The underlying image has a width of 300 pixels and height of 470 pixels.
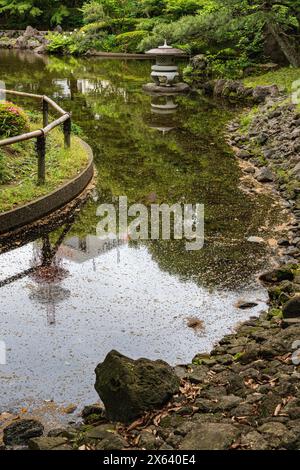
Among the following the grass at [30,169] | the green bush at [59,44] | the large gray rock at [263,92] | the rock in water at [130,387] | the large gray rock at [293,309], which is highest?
the rock in water at [130,387]

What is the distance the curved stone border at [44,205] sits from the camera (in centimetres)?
827

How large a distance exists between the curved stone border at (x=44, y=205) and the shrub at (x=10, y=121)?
1501 millimetres

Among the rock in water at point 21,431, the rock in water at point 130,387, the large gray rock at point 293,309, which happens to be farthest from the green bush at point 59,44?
the rock in water at point 21,431

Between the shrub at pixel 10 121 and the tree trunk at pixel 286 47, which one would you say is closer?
the shrub at pixel 10 121

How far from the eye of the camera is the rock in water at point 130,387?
4352 mm

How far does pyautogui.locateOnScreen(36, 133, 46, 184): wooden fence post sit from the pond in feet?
2.57

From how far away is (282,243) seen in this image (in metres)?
8.16

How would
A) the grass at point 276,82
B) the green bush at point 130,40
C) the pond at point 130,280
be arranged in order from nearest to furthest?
the pond at point 130,280 < the grass at point 276,82 < the green bush at point 130,40

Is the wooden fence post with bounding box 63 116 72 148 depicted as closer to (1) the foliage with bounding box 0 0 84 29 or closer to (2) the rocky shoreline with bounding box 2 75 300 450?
(2) the rocky shoreline with bounding box 2 75 300 450

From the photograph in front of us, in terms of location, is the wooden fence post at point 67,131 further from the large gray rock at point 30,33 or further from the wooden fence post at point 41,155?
the large gray rock at point 30,33

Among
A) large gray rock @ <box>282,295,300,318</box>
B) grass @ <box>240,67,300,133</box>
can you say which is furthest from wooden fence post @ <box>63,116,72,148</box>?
large gray rock @ <box>282,295,300,318</box>

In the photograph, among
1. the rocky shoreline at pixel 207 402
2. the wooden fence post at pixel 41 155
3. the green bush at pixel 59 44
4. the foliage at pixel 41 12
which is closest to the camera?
the rocky shoreline at pixel 207 402

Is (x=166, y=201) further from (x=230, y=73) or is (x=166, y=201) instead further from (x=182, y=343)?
(x=230, y=73)

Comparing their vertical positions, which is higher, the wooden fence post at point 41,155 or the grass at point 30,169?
the wooden fence post at point 41,155
